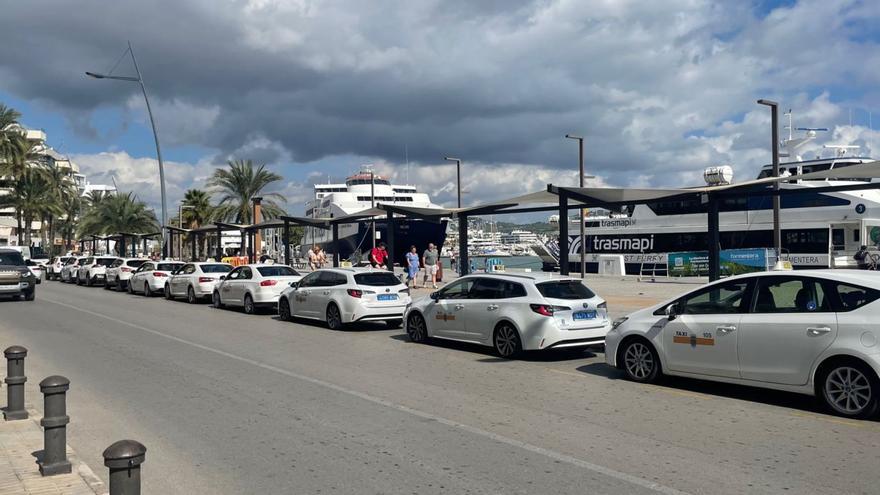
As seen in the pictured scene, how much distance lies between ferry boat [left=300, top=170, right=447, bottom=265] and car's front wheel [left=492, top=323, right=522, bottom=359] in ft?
124

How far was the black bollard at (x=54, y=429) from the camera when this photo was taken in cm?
587

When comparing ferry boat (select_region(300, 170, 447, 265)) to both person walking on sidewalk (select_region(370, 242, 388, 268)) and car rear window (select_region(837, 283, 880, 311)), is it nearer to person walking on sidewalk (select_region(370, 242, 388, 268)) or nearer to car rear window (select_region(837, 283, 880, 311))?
person walking on sidewalk (select_region(370, 242, 388, 268))

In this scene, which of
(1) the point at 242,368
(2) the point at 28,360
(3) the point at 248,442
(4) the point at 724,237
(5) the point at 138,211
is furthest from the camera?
(5) the point at 138,211

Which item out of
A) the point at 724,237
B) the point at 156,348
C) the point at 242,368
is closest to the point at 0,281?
the point at 156,348

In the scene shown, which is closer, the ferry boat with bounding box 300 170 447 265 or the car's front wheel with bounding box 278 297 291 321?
the car's front wheel with bounding box 278 297 291 321

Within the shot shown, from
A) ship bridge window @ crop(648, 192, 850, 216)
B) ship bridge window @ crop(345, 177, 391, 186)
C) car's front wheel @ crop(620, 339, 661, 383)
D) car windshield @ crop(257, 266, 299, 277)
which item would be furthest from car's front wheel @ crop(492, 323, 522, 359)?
ship bridge window @ crop(345, 177, 391, 186)

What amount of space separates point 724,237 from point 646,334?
36517 mm

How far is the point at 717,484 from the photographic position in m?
5.65

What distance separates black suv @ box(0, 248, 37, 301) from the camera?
82.9ft

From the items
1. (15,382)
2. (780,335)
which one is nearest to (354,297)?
(15,382)

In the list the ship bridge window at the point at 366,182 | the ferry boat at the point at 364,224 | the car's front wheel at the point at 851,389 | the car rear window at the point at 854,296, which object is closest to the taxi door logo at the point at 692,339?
the car's front wheel at the point at 851,389

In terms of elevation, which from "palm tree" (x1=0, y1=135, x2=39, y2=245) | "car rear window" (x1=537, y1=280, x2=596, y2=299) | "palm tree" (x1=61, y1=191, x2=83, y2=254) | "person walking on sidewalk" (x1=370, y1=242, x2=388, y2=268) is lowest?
"car rear window" (x1=537, y1=280, x2=596, y2=299)

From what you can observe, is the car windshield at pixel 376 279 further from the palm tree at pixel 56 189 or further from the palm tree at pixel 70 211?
the palm tree at pixel 70 211

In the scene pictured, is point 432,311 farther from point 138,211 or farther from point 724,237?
point 138,211
